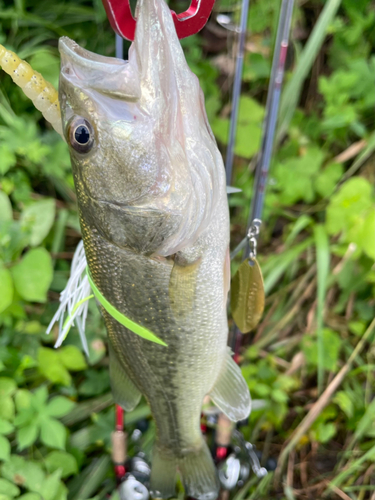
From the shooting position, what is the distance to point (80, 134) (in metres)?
0.69

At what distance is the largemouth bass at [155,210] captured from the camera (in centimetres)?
65

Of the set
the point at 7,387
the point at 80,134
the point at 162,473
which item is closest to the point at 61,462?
the point at 7,387

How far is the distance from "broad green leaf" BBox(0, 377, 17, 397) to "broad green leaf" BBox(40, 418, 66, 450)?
18 cm

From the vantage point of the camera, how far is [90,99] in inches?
26.2

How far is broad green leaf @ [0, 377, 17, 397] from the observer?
1.38 metres

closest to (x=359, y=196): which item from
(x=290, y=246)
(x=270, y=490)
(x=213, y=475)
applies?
(x=290, y=246)

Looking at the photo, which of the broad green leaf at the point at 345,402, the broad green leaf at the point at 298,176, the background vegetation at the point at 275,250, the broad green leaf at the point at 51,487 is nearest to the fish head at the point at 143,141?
the background vegetation at the point at 275,250

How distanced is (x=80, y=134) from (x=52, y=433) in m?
1.14

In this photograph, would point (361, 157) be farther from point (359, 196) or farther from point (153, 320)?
point (153, 320)

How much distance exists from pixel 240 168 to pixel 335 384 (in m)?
1.21

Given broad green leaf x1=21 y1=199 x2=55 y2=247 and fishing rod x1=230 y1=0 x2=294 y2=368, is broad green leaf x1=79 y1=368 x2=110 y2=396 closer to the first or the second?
broad green leaf x1=21 y1=199 x2=55 y2=247

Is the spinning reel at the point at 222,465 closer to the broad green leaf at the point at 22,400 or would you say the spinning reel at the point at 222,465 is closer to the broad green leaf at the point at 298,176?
the broad green leaf at the point at 22,400

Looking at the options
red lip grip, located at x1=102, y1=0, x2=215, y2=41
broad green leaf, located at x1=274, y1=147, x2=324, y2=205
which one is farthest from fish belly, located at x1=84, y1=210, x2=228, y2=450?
broad green leaf, located at x1=274, y1=147, x2=324, y2=205

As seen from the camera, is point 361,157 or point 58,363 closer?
point 58,363
